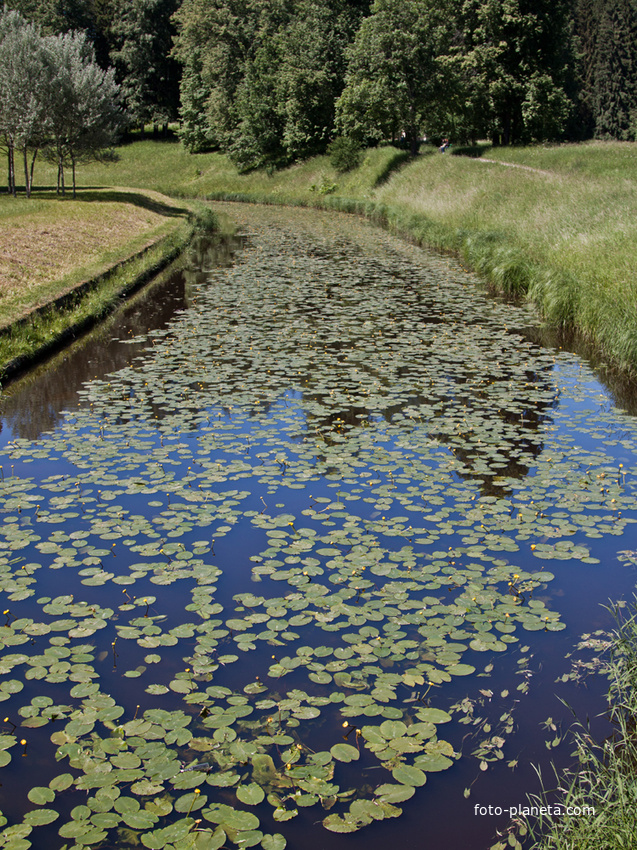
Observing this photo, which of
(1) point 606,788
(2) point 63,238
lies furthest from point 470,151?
(1) point 606,788

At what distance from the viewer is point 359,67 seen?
1774 inches

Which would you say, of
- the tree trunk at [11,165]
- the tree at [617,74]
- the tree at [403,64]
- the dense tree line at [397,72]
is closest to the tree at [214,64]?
the dense tree line at [397,72]

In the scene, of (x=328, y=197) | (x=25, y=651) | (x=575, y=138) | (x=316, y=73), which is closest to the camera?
(x=25, y=651)

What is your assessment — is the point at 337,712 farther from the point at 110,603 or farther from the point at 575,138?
the point at 575,138

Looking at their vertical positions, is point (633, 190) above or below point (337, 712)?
above

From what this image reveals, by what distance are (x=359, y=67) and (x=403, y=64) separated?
4.99 meters

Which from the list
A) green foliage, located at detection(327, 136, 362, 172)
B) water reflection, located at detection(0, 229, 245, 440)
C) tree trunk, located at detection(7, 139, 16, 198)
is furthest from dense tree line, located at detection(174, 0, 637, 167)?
water reflection, located at detection(0, 229, 245, 440)

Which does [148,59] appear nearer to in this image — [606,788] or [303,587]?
[303,587]

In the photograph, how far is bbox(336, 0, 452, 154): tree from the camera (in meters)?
40.5

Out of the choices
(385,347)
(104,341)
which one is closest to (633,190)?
(385,347)

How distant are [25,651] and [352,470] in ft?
11.9

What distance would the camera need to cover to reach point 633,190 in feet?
61.0

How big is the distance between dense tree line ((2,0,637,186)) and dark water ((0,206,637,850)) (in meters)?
28.5

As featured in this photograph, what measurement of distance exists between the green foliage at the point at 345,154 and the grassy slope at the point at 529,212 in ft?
2.17
